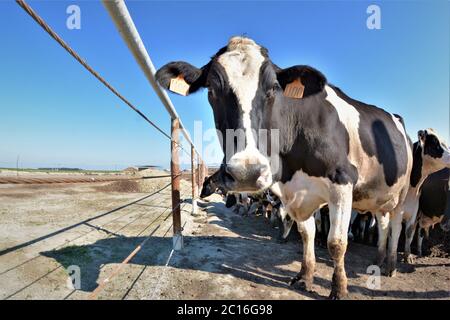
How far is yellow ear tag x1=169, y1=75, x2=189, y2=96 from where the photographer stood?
2904 mm

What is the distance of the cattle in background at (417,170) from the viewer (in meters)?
4.45

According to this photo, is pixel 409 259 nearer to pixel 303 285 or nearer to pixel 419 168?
pixel 419 168

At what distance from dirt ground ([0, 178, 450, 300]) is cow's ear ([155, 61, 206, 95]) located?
116cm

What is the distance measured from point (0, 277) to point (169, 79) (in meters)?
2.49

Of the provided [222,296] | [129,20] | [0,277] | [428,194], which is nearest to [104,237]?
Answer: [0,277]

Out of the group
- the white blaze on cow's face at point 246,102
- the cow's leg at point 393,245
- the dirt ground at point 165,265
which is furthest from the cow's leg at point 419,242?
the white blaze on cow's face at point 246,102

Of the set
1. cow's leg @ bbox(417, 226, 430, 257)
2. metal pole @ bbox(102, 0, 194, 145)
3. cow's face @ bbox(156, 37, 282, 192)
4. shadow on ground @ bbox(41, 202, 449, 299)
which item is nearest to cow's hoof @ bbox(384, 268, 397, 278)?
shadow on ground @ bbox(41, 202, 449, 299)

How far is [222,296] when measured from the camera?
9.72 feet

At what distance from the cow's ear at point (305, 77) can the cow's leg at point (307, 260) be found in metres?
1.62

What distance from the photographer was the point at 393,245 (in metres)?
4.43

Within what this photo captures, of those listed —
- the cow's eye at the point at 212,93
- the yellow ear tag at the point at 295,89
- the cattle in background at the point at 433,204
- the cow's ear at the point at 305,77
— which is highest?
the cow's ear at the point at 305,77

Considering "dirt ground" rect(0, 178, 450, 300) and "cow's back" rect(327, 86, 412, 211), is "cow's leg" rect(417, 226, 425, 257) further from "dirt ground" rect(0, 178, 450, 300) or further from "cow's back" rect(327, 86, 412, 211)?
"cow's back" rect(327, 86, 412, 211)

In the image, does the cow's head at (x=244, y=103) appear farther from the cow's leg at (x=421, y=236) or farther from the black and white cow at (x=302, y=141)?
the cow's leg at (x=421, y=236)
